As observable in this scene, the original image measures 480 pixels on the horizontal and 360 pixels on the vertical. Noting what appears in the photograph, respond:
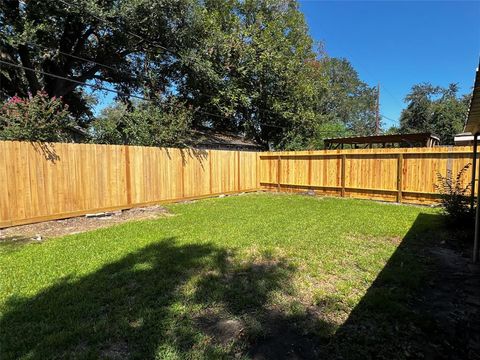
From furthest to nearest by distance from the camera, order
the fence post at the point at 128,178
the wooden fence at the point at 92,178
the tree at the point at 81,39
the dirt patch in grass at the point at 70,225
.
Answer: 1. the tree at the point at 81,39
2. the fence post at the point at 128,178
3. the wooden fence at the point at 92,178
4. the dirt patch in grass at the point at 70,225

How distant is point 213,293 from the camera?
9.60 ft

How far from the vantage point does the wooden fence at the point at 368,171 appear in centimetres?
783

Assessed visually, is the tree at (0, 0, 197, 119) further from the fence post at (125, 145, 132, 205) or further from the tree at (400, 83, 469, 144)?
the tree at (400, 83, 469, 144)

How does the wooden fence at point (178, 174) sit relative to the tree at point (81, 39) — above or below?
below

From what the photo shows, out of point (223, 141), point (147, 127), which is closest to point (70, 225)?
point (147, 127)

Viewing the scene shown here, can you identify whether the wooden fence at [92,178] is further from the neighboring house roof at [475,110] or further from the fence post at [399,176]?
the neighboring house roof at [475,110]

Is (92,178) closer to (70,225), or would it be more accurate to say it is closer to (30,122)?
(70,225)

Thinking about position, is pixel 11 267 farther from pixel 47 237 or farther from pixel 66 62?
pixel 66 62

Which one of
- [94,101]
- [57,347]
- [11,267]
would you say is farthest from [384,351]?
[94,101]

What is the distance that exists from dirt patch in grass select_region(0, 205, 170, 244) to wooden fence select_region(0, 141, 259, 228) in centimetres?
17

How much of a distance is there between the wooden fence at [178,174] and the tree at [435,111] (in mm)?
23079

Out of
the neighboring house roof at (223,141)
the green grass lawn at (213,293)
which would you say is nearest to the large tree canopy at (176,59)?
the neighboring house roof at (223,141)

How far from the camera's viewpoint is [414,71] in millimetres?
24109

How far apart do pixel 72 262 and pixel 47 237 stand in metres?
1.93
